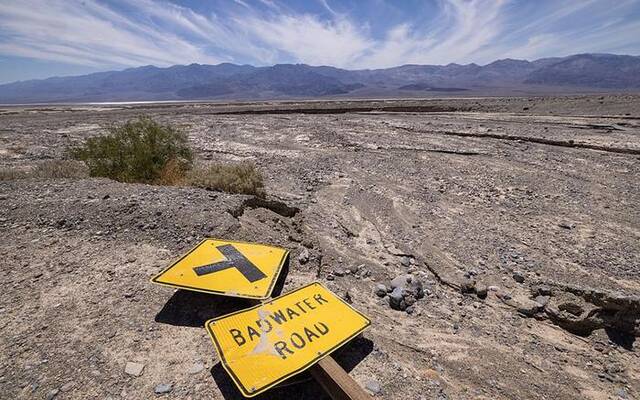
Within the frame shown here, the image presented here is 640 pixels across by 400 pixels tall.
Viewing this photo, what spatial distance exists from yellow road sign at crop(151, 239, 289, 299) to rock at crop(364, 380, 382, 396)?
1229 millimetres

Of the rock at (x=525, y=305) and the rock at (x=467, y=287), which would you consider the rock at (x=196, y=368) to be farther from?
the rock at (x=525, y=305)

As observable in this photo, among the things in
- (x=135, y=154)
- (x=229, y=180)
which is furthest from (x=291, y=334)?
(x=135, y=154)

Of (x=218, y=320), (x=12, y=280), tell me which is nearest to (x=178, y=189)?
(x=12, y=280)

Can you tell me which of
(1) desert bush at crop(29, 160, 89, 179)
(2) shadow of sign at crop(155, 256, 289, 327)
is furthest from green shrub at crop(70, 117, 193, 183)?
(2) shadow of sign at crop(155, 256, 289, 327)

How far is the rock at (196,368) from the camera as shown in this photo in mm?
2867

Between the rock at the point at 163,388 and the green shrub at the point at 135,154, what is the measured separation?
20.7 feet

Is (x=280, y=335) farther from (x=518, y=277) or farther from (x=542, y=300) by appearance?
(x=518, y=277)

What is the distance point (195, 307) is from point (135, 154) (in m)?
6.17

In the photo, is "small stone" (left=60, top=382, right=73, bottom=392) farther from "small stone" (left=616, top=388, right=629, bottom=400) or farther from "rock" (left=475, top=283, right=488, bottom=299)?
"small stone" (left=616, top=388, right=629, bottom=400)

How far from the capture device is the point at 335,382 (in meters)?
2.59

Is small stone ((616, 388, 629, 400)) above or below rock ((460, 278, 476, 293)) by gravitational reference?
below

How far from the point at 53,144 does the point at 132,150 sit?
10728 mm

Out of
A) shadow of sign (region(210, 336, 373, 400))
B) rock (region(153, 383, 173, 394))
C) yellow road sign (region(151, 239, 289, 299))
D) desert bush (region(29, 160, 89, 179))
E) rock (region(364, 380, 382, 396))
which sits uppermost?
desert bush (region(29, 160, 89, 179))

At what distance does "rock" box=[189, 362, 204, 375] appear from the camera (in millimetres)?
2867
